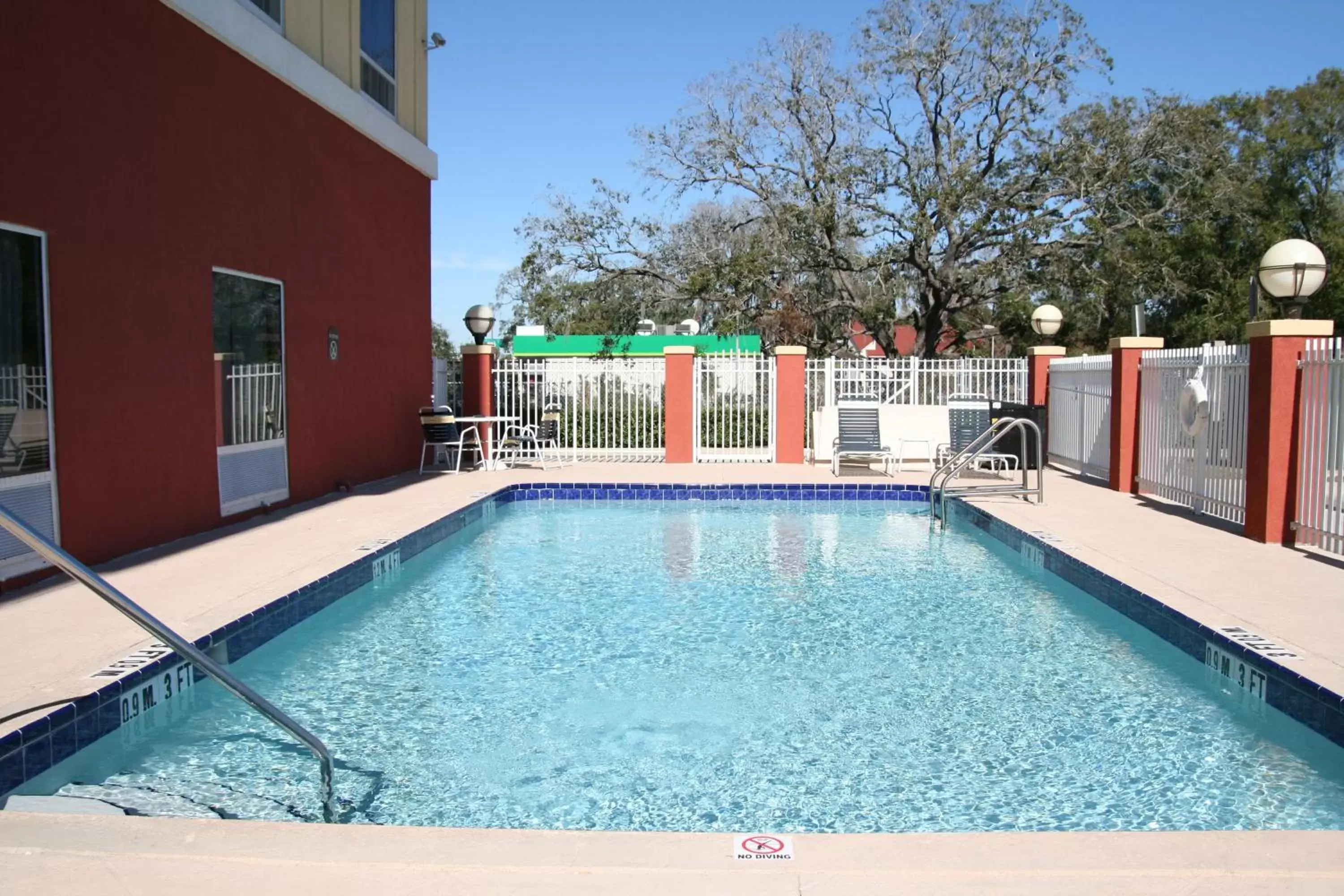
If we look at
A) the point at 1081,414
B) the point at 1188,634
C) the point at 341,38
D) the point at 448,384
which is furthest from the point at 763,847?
the point at 448,384

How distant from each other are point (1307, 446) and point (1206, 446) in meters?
1.71

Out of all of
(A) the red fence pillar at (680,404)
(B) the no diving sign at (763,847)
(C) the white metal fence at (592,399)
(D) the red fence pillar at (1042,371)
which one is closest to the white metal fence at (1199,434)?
(D) the red fence pillar at (1042,371)

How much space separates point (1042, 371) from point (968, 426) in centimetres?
244

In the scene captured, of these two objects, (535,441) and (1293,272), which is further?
(535,441)

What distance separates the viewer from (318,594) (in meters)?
6.28

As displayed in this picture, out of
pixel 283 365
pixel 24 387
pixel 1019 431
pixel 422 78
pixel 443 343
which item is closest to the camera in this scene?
pixel 24 387

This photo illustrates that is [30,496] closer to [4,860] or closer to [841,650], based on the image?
[4,860]

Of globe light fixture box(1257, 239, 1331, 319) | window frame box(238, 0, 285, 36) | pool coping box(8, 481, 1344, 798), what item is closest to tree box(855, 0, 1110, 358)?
pool coping box(8, 481, 1344, 798)

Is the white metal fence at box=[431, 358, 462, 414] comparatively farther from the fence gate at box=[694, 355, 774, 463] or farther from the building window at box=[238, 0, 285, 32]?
the building window at box=[238, 0, 285, 32]

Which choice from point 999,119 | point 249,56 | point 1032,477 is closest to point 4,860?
point 249,56

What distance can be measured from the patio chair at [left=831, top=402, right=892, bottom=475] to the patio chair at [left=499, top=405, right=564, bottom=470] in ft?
11.6

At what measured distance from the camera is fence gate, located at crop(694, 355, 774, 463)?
1486 cm

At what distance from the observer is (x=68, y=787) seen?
3795mm

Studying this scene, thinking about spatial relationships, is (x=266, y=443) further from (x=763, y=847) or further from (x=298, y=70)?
(x=763, y=847)
